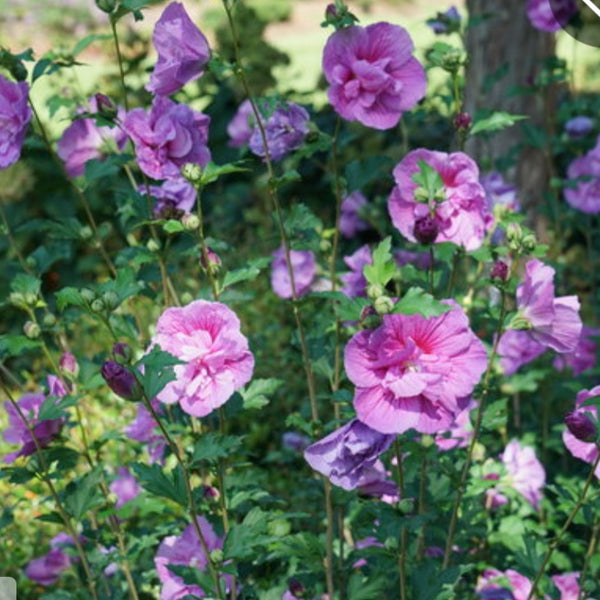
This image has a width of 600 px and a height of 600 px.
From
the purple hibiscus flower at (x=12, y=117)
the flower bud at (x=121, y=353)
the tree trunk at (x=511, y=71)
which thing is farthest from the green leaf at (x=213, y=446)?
the tree trunk at (x=511, y=71)

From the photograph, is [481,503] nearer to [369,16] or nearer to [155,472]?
[155,472]

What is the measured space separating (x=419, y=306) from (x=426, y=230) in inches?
16.7

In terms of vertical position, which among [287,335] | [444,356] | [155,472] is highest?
[444,356]

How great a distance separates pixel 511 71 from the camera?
5.02 meters

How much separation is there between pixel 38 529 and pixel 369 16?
14001mm

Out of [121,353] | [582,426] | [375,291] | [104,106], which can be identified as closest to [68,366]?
[104,106]

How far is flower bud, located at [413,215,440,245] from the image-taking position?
1970 mm

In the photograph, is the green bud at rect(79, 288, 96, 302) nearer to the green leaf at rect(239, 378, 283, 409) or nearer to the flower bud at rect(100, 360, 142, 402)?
the flower bud at rect(100, 360, 142, 402)

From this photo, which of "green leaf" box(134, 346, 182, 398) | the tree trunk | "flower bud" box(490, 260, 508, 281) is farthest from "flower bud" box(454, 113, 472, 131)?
the tree trunk

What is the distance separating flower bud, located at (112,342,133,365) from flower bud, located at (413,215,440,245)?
2.01 ft

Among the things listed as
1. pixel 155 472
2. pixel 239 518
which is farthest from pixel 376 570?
pixel 155 472

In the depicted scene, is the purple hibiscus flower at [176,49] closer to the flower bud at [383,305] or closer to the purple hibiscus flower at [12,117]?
the purple hibiscus flower at [12,117]

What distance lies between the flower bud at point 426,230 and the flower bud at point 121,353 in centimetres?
61

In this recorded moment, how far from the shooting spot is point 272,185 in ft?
6.73
